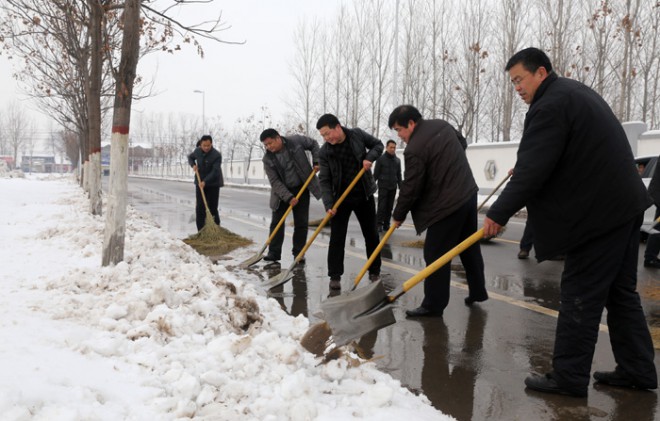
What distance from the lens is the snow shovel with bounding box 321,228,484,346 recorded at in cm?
309

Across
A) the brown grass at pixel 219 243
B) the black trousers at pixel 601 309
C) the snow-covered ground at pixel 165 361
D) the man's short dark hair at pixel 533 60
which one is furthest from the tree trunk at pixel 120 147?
the black trousers at pixel 601 309

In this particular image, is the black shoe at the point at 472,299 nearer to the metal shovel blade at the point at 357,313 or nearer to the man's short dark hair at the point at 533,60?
the metal shovel blade at the point at 357,313

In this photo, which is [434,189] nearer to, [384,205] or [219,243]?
[219,243]

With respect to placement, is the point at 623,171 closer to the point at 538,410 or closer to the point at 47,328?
the point at 538,410

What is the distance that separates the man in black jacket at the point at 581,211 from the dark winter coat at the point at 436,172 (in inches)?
48.0

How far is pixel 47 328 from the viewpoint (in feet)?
9.74

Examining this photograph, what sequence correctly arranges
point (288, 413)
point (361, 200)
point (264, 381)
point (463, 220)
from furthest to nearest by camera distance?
1. point (361, 200)
2. point (463, 220)
3. point (264, 381)
4. point (288, 413)

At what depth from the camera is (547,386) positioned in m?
2.88

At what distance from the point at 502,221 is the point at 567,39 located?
914 inches

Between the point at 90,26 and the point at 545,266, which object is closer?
the point at 545,266

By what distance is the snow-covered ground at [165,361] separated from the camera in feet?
7.37

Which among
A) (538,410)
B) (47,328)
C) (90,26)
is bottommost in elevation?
(538,410)

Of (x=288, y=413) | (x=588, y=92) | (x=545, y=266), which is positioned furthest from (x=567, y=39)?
(x=288, y=413)

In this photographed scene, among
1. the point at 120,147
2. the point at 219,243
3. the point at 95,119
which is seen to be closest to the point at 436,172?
the point at 120,147
